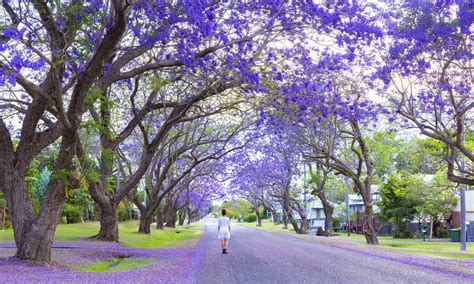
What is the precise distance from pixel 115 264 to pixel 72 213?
77.0 feet

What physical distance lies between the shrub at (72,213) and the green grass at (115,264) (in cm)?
2126

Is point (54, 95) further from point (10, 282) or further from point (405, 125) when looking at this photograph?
point (405, 125)

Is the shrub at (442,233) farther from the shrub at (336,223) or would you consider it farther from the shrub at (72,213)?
the shrub at (72,213)

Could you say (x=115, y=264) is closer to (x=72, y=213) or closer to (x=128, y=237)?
(x=128, y=237)

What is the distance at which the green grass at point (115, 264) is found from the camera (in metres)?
12.3

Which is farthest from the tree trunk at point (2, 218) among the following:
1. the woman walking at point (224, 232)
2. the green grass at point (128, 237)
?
the woman walking at point (224, 232)

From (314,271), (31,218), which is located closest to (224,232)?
(314,271)

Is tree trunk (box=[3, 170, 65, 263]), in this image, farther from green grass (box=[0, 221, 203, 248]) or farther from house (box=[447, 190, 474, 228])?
house (box=[447, 190, 474, 228])

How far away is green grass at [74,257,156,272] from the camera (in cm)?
1228

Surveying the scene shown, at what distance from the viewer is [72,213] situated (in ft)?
116

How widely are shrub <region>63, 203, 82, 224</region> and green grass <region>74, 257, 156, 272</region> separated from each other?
2126 cm

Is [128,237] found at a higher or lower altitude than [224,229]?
lower

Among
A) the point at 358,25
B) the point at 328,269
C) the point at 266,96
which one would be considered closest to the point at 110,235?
the point at 266,96

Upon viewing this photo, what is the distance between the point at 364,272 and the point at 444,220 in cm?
3362
